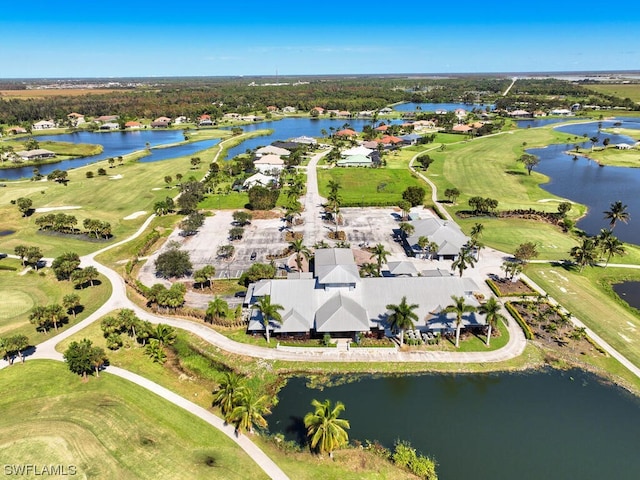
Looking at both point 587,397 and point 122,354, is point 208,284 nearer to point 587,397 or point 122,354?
point 122,354

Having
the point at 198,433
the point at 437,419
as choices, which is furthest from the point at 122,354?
the point at 437,419

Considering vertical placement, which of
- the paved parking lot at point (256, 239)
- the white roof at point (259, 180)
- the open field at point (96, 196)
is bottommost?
the paved parking lot at point (256, 239)

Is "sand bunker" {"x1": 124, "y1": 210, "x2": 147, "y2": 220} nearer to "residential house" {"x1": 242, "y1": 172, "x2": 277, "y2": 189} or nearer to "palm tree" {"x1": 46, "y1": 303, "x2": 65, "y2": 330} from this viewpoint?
"residential house" {"x1": 242, "y1": 172, "x2": 277, "y2": 189}

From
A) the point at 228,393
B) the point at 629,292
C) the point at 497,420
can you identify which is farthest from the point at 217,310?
the point at 629,292

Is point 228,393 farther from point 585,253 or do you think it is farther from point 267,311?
point 585,253

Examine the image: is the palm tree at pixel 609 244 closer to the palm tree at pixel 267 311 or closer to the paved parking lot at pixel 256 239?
the paved parking lot at pixel 256 239

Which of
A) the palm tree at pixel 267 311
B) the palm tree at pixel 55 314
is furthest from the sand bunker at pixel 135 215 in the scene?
the palm tree at pixel 267 311
